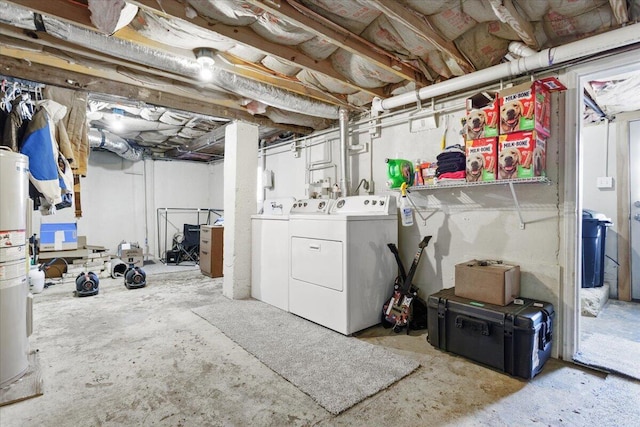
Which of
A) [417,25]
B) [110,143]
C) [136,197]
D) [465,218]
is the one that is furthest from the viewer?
[136,197]

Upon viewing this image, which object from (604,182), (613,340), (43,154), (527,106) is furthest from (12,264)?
(604,182)

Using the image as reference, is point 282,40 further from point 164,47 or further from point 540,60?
point 540,60

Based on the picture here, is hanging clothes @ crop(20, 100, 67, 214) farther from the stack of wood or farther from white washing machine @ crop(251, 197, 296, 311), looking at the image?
the stack of wood

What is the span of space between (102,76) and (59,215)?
4102mm

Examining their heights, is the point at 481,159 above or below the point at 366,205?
above

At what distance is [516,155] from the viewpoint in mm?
2146

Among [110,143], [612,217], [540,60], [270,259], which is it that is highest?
[110,143]

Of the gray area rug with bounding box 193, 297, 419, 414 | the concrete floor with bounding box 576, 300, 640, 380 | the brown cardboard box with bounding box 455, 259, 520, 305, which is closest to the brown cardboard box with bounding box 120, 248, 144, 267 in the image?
the gray area rug with bounding box 193, 297, 419, 414

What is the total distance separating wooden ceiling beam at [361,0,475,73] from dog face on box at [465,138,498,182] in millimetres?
658

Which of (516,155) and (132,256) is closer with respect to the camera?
(516,155)

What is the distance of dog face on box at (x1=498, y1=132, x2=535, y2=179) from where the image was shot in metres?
2.10

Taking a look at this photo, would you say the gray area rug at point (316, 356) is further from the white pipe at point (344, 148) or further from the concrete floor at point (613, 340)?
the white pipe at point (344, 148)

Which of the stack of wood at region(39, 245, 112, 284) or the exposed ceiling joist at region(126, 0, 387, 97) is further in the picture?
the stack of wood at region(39, 245, 112, 284)

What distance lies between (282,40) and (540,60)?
70.0 inches
